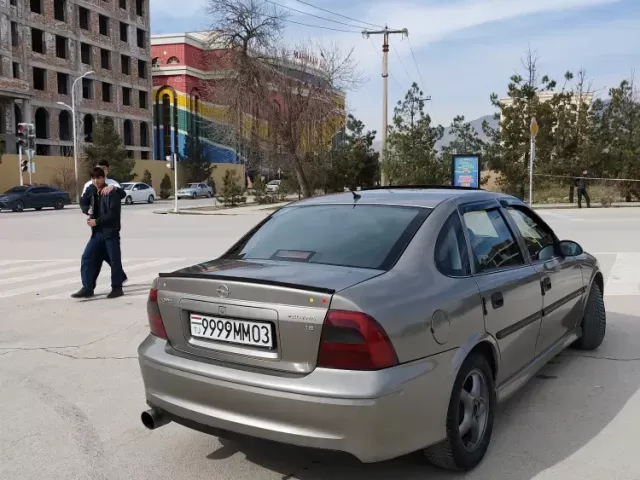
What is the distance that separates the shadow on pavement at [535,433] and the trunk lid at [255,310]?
46 cm

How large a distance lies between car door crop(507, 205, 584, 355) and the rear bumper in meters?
1.64

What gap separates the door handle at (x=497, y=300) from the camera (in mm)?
3756

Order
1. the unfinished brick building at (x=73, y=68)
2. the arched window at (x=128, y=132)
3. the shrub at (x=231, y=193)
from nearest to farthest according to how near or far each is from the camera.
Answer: the shrub at (x=231, y=193) < the unfinished brick building at (x=73, y=68) < the arched window at (x=128, y=132)

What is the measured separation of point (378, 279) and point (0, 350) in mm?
4646

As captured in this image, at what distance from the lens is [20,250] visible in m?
15.1

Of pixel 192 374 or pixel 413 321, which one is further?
pixel 192 374

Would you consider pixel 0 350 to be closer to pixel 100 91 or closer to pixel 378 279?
pixel 378 279

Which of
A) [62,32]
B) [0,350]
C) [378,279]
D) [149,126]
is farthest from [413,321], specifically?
[149,126]

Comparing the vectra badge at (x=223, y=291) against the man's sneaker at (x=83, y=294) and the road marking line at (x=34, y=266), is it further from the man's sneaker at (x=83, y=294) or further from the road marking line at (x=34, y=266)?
the road marking line at (x=34, y=266)

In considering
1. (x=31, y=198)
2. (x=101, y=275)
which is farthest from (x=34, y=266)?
(x=31, y=198)

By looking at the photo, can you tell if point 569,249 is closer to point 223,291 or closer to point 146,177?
point 223,291

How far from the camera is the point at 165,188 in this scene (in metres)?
61.2

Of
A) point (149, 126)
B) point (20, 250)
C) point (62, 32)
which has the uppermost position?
point (62, 32)

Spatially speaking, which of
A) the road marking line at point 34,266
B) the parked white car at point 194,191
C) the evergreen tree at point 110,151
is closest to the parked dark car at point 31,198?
the evergreen tree at point 110,151
